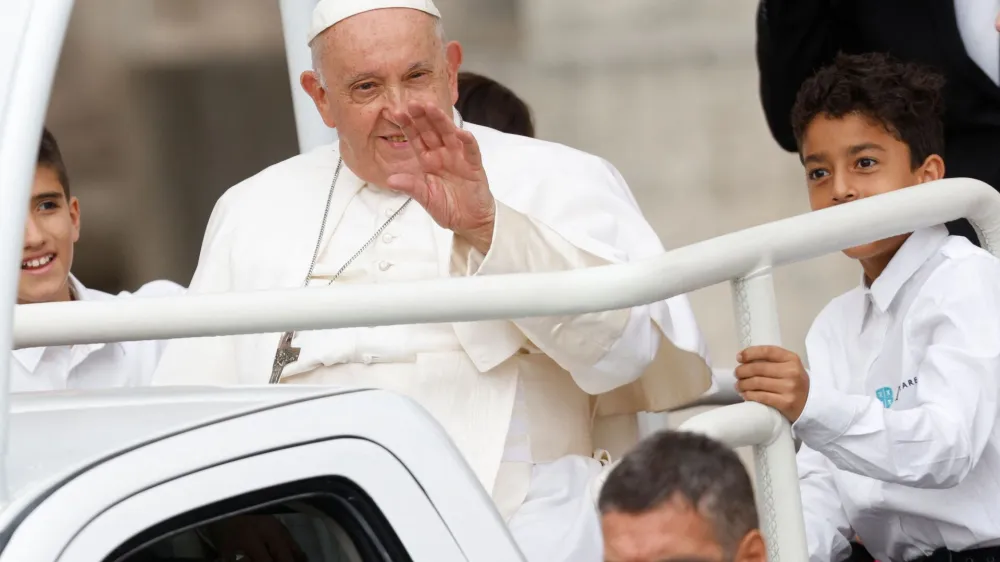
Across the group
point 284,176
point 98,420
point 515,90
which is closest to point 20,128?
point 98,420

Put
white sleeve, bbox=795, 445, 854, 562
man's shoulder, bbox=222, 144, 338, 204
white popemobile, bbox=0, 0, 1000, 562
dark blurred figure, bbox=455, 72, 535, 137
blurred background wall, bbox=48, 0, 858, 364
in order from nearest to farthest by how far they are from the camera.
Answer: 1. white popemobile, bbox=0, 0, 1000, 562
2. white sleeve, bbox=795, 445, 854, 562
3. man's shoulder, bbox=222, 144, 338, 204
4. dark blurred figure, bbox=455, 72, 535, 137
5. blurred background wall, bbox=48, 0, 858, 364

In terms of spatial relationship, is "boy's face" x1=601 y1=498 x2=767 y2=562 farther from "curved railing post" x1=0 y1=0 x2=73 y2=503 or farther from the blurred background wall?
the blurred background wall

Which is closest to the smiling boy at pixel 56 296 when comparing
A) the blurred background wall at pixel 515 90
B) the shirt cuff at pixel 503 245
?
the shirt cuff at pixel 503 245

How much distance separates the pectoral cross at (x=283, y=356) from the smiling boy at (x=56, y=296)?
0.49 metres

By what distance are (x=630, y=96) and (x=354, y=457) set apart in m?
8.53

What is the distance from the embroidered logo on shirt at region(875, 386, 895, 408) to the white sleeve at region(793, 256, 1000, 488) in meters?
0.07

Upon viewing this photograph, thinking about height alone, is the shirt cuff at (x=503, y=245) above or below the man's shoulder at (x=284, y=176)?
below

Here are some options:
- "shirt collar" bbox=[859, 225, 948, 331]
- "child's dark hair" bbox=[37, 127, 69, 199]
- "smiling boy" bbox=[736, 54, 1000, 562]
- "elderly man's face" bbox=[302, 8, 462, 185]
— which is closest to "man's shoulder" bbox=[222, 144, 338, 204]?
"elderly man's face" bbox=[302, 8, 462, 185]

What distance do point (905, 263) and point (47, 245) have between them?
160cm

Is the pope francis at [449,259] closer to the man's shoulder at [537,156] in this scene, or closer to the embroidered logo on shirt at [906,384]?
the man's shoulder at [537,156]

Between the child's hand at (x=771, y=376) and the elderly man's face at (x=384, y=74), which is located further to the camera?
the elderly man's face at (x=384, y=74)

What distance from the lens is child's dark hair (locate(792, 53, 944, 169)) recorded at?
10.3ft

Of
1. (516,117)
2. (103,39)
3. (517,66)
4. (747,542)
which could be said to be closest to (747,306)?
(747,542)

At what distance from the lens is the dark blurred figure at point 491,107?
4.35 metres
